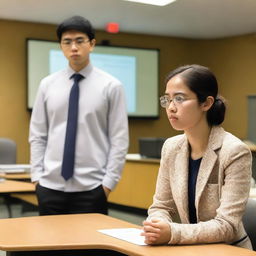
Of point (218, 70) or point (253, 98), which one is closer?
point (253, 98)

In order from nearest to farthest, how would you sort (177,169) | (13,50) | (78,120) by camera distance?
(177,169) < (78,120) < (13,50)

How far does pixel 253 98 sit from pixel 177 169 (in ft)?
24.1

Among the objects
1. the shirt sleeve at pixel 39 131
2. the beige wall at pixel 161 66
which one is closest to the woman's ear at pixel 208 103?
the shirt sleeve at pixel 39 131

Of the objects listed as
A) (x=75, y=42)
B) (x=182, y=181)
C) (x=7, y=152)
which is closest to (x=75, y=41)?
(x=75, y=42)

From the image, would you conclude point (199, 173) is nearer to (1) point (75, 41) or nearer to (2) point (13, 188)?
(1) point (75, 41)

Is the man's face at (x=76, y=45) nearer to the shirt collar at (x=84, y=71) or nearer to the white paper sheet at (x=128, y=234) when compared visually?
the shirt collar at (x=84, y=71)

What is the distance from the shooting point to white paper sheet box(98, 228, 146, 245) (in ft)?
5.89

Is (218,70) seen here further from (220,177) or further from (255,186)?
(220,177)

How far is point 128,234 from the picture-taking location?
1899 mm

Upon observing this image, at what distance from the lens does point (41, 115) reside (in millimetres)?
2832

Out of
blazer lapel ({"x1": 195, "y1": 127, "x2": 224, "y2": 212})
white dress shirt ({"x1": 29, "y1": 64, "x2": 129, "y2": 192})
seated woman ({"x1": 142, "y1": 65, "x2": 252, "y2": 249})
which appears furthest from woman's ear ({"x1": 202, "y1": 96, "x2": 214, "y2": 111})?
white dress shirt ({"x1": 29, "y1": 64, "x2": 129, "y2": 192})

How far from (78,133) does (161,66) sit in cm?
719

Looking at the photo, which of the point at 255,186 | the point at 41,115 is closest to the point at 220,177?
the point at 41,115

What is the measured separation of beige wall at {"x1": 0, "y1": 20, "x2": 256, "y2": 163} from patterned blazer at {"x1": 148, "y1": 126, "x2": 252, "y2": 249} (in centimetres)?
659
